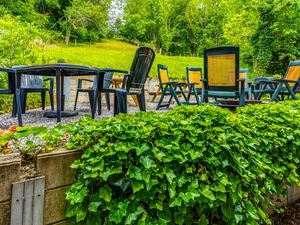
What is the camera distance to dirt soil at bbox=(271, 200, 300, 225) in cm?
214

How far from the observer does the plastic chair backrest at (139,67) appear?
3141 millimetres

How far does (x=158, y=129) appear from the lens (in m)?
1.46

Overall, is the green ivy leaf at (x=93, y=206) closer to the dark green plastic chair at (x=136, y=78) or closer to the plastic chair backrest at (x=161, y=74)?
the dark green plastic chair at (x=136, y=78)

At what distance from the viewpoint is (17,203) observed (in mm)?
1150

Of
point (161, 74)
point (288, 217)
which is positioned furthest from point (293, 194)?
point (161, 74)

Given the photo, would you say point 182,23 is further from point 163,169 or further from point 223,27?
point 163,169

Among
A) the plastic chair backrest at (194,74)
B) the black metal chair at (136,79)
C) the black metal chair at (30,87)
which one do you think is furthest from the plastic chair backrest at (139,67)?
the plastic chair backrest at (194,74)

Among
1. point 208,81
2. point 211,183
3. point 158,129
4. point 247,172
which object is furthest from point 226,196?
point 208,81

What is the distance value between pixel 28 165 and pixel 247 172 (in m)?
1.26

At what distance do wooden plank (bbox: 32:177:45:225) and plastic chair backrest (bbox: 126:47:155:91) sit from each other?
206 centimetres

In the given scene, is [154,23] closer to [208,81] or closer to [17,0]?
[17,0]

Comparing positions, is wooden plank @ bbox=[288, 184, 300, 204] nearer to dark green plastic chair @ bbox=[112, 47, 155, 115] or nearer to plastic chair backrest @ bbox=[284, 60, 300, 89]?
dark green plastic chair @ bbox=[112, 47, 155, 115]

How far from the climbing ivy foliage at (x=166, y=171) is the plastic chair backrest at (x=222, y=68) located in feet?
5.95

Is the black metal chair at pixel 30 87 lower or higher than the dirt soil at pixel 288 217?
higher
